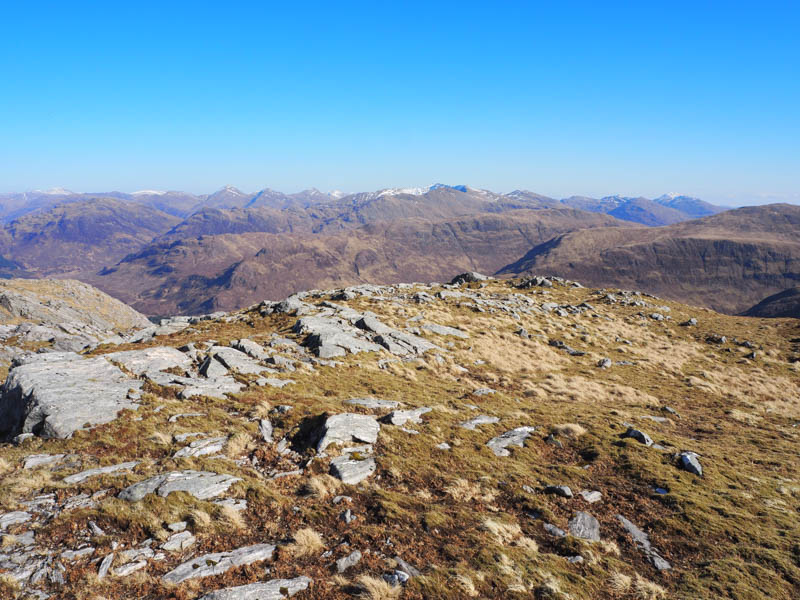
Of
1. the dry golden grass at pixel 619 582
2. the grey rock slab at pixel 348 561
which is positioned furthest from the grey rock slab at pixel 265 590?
the dry golden grass at pixel 619 582

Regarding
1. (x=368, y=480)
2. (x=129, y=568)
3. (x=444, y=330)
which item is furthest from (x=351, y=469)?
(x=444, y=330)

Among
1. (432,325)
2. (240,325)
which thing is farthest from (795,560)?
(240,325)

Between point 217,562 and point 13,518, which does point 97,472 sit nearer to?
point 13,518

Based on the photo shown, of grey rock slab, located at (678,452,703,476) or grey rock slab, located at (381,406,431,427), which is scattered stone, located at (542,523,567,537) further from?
grey rock slab, located at (678,452,703,476)

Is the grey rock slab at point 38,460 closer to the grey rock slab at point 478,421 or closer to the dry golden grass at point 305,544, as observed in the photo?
the dry golden grass at point 305,544

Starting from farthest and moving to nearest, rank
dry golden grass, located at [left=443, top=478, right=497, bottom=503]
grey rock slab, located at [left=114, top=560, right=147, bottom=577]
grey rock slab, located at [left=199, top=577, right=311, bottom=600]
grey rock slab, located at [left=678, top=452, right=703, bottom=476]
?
grey rock slab, located at [left=678, top=452, right=703, bottom=476] → dry golden grass, located at [left=443, top=478, right=497, bottom=503] → grey rock slab, located at [left=114, top=560, right=147, bottom=577] → grey rock slab, located at [left=199, top=577, right=311, bottom=600]

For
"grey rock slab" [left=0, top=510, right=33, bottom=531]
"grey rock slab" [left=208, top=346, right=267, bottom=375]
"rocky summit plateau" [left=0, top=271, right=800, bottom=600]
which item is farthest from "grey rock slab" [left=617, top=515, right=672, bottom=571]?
"grey rock slab" [left=208, top=346, right=267, bottom=375]
